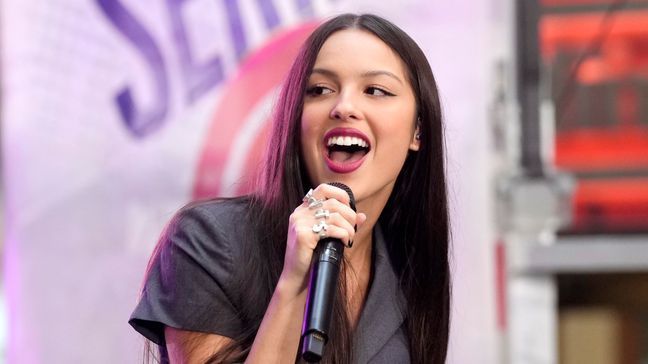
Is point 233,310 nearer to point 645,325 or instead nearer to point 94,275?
point 94,275

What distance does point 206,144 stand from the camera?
4000 millimetres

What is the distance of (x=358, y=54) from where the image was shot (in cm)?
197

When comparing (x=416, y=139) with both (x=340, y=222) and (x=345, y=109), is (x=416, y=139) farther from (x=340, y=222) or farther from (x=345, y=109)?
(x=340, y=222)

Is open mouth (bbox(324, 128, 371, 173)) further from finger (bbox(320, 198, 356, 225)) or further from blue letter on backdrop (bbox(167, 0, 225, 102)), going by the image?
blue letter on backdrop (bbox(167, 0, 225, 102))

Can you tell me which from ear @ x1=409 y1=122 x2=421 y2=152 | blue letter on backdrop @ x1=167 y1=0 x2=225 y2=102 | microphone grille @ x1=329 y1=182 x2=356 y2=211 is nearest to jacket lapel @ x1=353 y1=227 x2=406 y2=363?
ear @ x1=409 y1=122 x2=421 y2=152

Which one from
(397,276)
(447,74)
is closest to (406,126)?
(397,276)

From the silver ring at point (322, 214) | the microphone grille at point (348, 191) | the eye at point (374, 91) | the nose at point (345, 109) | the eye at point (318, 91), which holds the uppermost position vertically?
the eye at point (374, 91)

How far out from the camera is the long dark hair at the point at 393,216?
76.3 inches

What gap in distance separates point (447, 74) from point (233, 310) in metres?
2.07

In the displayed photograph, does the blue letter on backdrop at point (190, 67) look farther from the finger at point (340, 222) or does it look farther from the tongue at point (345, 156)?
the finger at point (340, 222)

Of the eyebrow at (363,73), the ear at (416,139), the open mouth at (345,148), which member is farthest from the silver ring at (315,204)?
the ear at (416,139)

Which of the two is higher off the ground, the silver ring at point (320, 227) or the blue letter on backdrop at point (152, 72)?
the blue letter on backdrop at point (152, 72)

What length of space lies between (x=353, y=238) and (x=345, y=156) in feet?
0.72

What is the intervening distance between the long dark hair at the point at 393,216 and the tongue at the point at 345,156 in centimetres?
9
